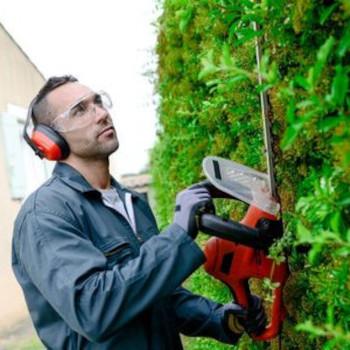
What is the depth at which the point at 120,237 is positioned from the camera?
1.96 meters

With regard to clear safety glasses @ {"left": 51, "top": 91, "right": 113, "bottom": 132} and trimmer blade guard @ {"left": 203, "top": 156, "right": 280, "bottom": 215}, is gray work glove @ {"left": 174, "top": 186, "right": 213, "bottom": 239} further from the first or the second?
clear safety glasses @ {"left": 51, "top": 91, "right": 113, "bottom": 132}

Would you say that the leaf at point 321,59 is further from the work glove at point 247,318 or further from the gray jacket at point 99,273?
the work glove at point 247,318

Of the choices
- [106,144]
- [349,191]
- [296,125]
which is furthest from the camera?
[106,144]

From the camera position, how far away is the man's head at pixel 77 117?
2176 millimetres

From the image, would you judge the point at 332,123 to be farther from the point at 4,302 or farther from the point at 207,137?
the point at 4,302

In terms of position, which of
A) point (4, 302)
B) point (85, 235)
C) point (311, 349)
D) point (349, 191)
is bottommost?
point (4, 302)

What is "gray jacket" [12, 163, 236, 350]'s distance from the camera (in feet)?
5.24

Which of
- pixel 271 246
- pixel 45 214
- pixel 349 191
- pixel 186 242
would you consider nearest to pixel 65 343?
pixel 45 214

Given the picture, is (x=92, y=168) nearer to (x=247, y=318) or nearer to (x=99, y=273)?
(x=99, y=273)

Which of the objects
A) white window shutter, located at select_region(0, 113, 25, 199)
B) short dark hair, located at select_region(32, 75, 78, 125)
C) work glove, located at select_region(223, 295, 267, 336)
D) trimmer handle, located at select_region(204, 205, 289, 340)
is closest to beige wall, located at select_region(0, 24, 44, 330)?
white window shutter, located at select_region(0, 113, 25, 199)

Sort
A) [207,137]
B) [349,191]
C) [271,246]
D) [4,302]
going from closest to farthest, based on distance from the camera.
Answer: [349,191] < [271,246] < [207,137] < [4,302]

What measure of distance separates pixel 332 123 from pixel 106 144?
1.34 metres

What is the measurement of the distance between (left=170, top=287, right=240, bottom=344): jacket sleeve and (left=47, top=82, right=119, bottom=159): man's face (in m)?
0.63

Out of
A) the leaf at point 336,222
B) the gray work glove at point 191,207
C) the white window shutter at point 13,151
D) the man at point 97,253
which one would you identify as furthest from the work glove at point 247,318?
the white window shutter at point 13,151
